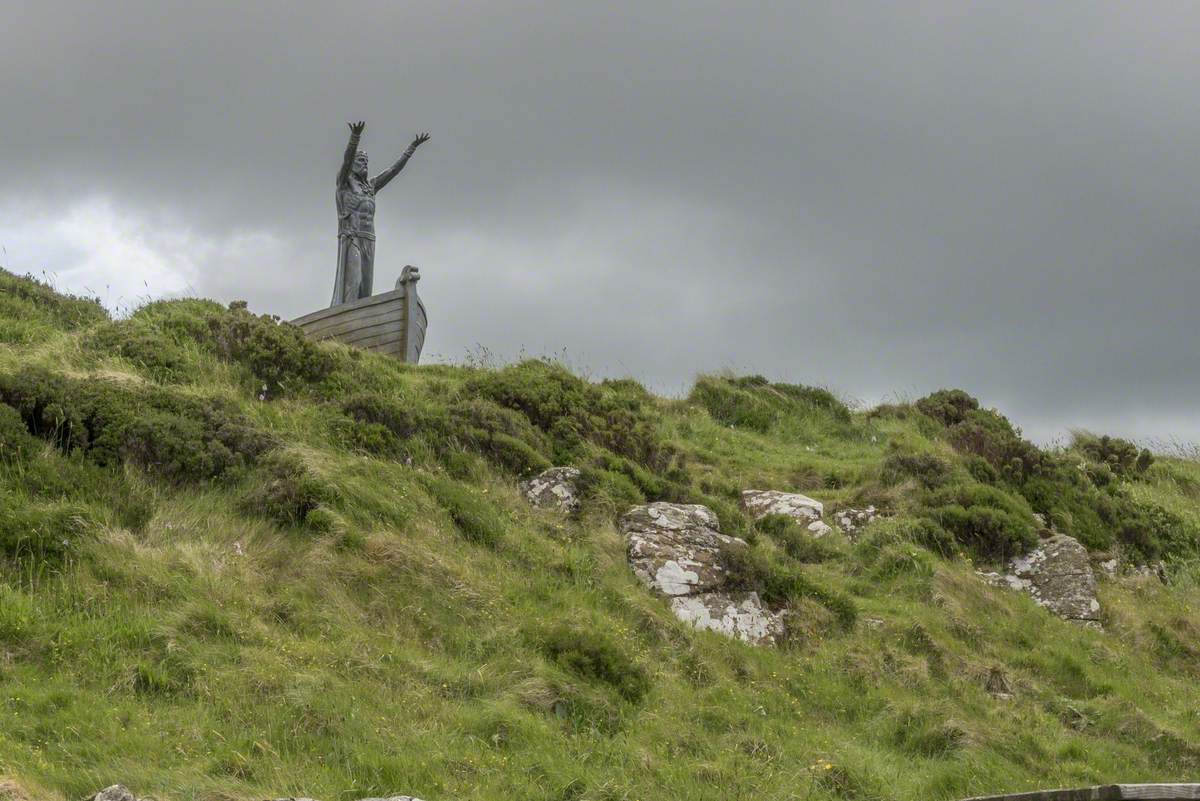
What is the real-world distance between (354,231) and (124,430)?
36.7 ft

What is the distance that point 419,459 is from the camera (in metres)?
14.1

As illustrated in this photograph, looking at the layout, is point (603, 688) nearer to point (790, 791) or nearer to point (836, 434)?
point (790, 791)

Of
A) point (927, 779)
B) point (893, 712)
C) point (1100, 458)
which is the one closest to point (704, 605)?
point (893, 712)

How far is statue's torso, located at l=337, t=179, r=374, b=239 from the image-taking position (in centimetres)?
2284

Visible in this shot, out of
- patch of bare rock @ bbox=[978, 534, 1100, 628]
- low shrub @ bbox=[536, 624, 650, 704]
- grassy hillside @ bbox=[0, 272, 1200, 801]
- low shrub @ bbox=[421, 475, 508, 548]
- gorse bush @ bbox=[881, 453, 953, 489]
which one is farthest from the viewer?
gorse bush @ bbox=[881, 453, 953, 489]

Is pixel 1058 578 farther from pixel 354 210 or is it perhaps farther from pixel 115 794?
pixel 354 210

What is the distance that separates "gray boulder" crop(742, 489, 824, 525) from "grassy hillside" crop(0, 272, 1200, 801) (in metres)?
0.59

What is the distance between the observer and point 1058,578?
48.3 ft

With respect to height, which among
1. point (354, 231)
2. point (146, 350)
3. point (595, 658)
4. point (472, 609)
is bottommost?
point (595, 658)

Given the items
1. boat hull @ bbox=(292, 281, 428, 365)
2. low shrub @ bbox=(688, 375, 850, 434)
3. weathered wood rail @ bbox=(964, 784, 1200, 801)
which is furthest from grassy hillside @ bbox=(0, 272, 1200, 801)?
low shrub @ bbox=(688, 375, 850, 434)

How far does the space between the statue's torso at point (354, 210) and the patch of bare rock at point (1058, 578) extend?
44.0ft

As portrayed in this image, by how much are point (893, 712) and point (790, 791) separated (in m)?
2.31

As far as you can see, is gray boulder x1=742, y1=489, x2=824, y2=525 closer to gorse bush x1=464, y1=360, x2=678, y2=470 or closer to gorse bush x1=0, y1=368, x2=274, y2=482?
gorse bush x1=464, y1=360, x2=678, y2=470

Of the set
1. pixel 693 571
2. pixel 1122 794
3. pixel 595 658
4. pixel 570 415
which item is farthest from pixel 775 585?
pixel 1122 794
